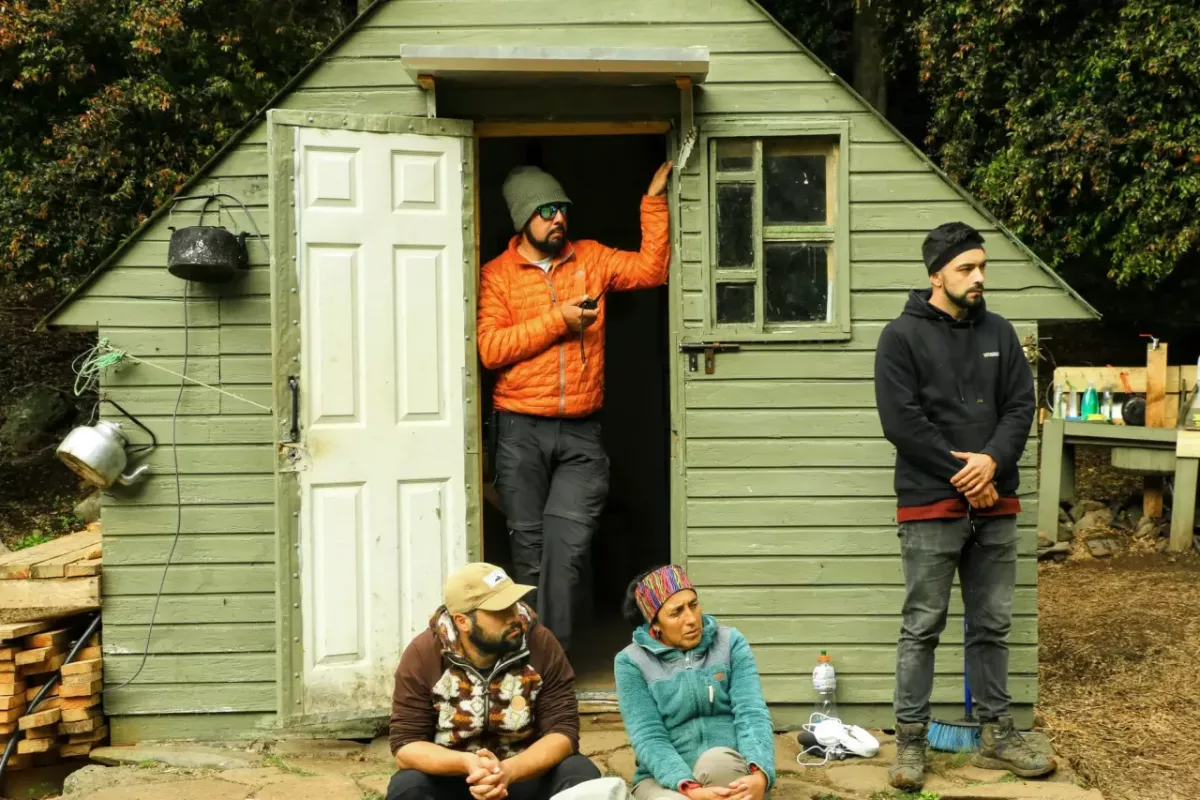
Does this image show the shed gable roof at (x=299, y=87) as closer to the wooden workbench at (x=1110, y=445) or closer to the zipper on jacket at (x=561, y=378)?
the zipper on jacket at (x=561, y=378)

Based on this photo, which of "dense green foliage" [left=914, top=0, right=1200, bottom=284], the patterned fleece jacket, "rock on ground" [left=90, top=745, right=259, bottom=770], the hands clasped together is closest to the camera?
the patterned fleece jacket

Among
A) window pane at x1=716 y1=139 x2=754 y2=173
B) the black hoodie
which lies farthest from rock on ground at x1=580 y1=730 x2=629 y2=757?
window pane at x1=716 y1=139 x2=754 y2=173

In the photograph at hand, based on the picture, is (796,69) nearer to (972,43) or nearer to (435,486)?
(435,486)

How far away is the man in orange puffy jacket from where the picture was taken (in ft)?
18.4

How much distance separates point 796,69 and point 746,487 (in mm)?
1832

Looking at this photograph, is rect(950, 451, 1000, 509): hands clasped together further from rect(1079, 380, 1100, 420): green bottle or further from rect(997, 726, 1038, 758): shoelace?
rect(1079, 380, 1100, 420): green bottle

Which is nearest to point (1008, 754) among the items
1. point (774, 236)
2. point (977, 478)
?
point (977, 478)

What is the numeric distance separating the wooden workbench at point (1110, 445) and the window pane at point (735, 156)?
5.35m

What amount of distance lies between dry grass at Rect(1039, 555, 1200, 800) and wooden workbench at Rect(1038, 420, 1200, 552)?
0.36m

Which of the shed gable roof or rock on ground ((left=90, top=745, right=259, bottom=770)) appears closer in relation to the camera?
rock on ground ((left=90, top=745, right=259, bottom=770))

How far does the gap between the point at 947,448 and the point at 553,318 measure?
1.77 meters

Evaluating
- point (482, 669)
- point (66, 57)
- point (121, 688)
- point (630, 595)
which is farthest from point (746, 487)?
point (66, 57)

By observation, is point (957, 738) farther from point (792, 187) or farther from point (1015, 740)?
point (792, 187)

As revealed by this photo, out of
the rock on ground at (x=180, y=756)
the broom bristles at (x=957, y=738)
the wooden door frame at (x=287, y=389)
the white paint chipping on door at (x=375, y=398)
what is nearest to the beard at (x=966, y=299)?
the broom bristles at (x=957, y=738)
